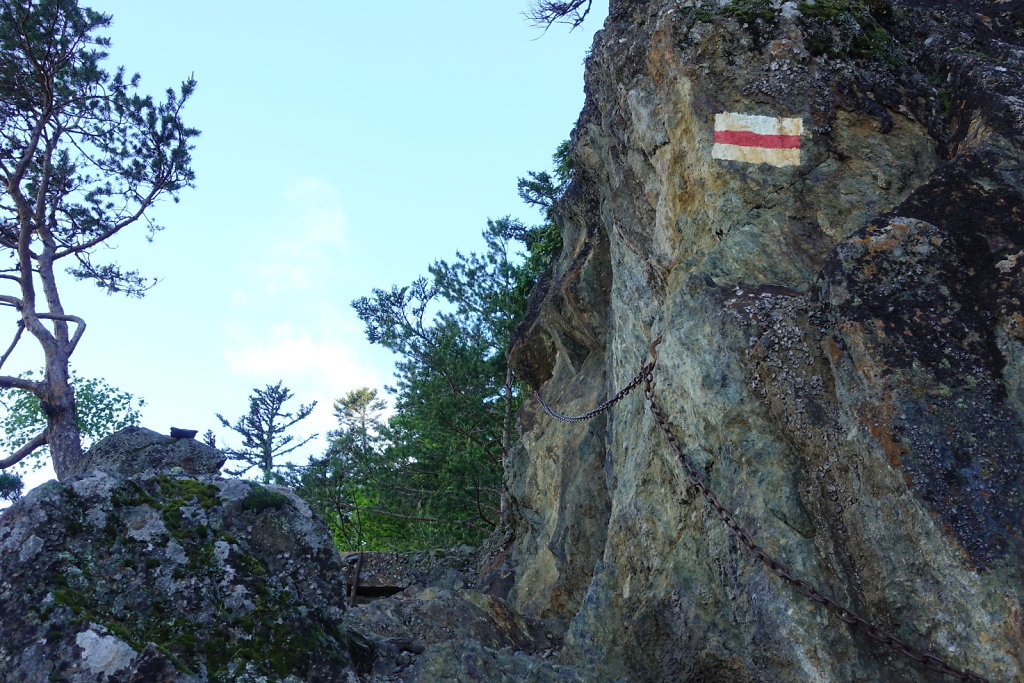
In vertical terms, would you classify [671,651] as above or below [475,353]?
below

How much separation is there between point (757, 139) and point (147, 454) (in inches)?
354

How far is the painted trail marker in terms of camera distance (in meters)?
7.24

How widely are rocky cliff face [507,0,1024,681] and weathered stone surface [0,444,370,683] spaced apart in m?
2.57

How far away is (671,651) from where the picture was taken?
5934 millimetres

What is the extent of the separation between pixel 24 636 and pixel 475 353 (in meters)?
15.9

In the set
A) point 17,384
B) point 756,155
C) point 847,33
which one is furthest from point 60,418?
point 847,33

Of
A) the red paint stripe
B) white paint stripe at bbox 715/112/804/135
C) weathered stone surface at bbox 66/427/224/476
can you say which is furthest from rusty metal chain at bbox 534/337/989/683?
weathered stone surface at bbox 66/427/224/476

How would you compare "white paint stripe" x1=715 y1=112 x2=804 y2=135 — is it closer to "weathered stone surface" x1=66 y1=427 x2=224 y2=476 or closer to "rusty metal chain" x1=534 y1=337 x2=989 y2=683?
"rusty metal chain" x1=534 y1=337 x2=989 y2=683

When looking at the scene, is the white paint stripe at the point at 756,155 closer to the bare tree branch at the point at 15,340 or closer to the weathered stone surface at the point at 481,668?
the weathered stone surface at the point at 481,668

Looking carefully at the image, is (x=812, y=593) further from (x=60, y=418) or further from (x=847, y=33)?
(x=60, y=418)

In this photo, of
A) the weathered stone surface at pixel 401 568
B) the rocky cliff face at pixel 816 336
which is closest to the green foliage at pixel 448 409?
the weathered stone surface at pixel 401 568

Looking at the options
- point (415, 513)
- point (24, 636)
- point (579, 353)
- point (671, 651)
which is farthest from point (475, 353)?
point (24, 636)

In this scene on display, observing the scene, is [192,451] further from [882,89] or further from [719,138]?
[882,89]

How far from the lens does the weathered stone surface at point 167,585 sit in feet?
13.8
